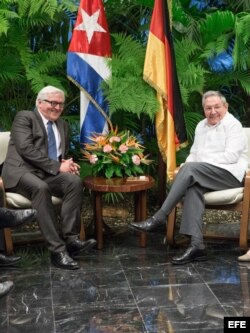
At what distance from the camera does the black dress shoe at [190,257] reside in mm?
3775

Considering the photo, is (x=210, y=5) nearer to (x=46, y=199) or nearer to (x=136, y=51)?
(x=136, y=51)

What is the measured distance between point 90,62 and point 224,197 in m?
1.72

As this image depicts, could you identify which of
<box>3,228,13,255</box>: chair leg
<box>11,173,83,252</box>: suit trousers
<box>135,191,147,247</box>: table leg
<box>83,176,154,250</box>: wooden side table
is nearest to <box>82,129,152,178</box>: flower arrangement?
<box>83,176,154,250</box>: wooden side table

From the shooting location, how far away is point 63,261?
3.72 meters

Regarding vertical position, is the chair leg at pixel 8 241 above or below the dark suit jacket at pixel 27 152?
below

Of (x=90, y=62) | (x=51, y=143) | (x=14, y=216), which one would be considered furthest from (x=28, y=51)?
(x=14, y=216)

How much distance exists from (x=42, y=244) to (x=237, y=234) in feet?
5.24

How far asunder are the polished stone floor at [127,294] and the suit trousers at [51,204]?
20 centimetres

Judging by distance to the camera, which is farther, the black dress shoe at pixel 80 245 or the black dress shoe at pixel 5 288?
the black dress shoe at pixel 80 245

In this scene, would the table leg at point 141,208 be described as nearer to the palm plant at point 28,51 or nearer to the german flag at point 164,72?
the german flag at point 164,72

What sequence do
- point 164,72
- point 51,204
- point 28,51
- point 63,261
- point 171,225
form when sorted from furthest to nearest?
point 28,51 < point 164,72 < point 171,225 < point 51,204 < point 63,261

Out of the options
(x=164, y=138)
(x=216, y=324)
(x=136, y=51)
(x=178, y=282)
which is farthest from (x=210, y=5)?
(x=216, y=324)

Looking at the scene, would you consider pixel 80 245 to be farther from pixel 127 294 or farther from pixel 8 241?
pixel 127 294

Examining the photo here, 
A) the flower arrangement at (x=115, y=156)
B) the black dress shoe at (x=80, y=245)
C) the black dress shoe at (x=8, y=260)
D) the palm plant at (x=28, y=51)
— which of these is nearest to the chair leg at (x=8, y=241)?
the black dress shoe at (x=8, y=260)
